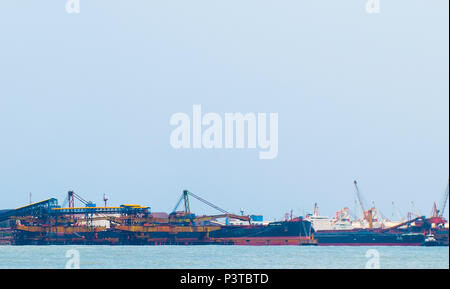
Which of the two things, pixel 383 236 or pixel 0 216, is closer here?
pixel 383 236

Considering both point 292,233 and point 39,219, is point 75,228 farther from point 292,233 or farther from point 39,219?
point 292,233

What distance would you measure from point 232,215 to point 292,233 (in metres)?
17.7

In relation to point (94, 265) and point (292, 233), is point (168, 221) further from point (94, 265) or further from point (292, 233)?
point (94, 265)

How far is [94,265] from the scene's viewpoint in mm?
58594
